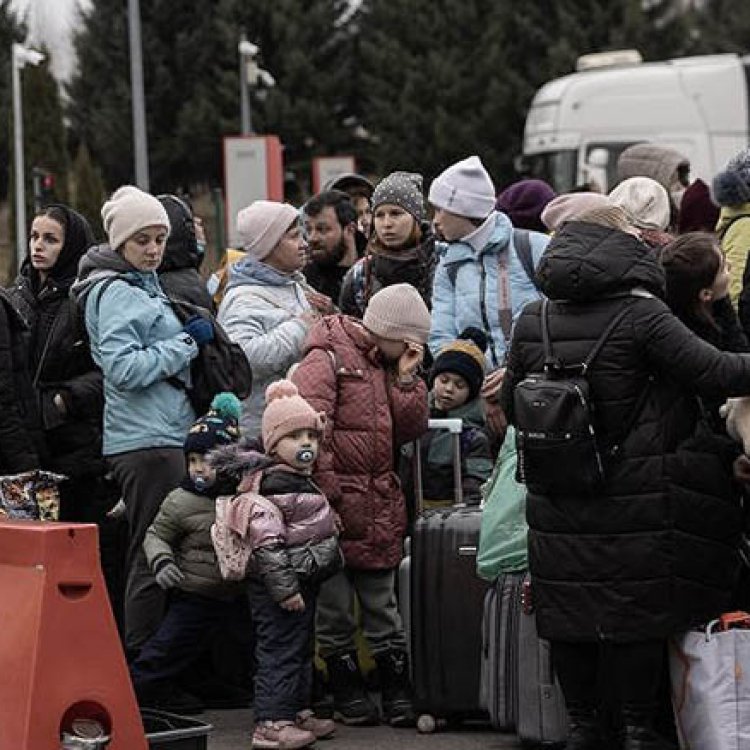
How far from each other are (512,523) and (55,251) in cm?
263

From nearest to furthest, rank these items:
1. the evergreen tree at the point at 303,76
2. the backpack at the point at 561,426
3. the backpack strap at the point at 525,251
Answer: the backpack at the point at 561,426
the backpack strap at the point at 525,251
the evergreen tree at the point at 303,76

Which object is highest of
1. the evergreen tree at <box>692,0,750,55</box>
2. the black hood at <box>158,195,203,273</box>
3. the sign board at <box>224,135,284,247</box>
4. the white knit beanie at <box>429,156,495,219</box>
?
the evergreen tree at <box>692,0,750,55</box>

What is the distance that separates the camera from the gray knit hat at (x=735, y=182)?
902 centimetres

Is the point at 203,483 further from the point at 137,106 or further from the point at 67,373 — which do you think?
the point at 137,106

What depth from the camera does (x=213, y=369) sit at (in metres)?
8.59

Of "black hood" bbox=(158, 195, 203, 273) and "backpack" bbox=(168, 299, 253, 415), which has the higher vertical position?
"black hood" bbox=(158, 195, 203, 273)

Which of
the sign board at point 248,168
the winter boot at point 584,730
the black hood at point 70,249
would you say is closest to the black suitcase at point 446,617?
the winter boot at point 584,730

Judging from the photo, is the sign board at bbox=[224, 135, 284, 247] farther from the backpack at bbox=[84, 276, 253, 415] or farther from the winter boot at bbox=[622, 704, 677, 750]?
the winter boot at bbox=[622, 704, 677, 750]

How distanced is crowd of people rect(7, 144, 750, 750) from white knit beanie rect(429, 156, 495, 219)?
0.04 ft

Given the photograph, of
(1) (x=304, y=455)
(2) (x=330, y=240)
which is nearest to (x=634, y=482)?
(1) (x=304, y=455)

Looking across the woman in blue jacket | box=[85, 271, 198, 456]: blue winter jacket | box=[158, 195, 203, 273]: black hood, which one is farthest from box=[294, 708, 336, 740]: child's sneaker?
box=[158, 195, 203, 273]: black hood

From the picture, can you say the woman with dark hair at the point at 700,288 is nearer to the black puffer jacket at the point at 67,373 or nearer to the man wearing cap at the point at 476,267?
the man wearing cap at the point at 476,267

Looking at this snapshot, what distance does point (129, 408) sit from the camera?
8.62m

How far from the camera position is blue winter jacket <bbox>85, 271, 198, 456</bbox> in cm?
849
